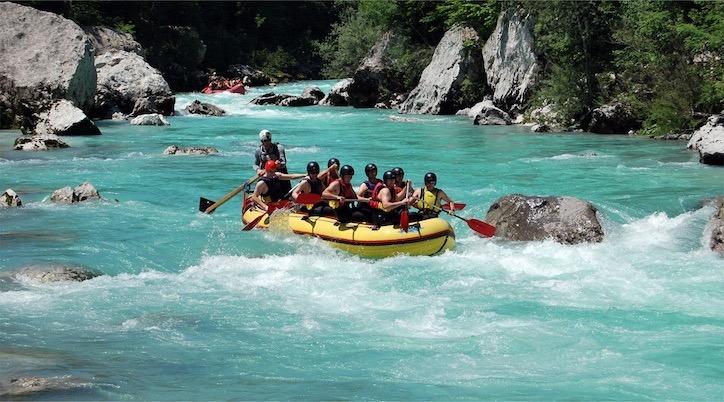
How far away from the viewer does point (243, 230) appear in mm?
13047

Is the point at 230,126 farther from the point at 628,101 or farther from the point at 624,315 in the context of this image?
the point at 624,315

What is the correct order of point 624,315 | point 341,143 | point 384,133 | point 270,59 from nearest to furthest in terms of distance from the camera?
point 624,315, point 341,143, point 384,133, point 270,59

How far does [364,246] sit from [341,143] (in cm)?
1308

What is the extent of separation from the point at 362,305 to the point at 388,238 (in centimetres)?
195

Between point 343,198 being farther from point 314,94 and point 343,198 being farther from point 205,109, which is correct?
point 314,94

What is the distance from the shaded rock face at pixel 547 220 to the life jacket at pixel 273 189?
9.95ft

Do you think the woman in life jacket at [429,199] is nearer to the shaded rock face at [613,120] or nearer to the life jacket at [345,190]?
the life jacket at [345,190]

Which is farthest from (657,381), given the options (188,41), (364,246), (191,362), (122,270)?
(188,41)

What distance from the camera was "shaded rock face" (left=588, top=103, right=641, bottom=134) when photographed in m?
24.7

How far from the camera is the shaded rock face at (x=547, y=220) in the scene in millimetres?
12102

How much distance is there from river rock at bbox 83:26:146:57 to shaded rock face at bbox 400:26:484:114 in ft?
37.4

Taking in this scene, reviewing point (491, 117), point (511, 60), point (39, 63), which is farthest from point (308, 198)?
point (511, 60)

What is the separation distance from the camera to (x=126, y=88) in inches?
1227

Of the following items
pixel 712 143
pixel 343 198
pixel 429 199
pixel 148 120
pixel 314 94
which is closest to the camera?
pixel 343 198
